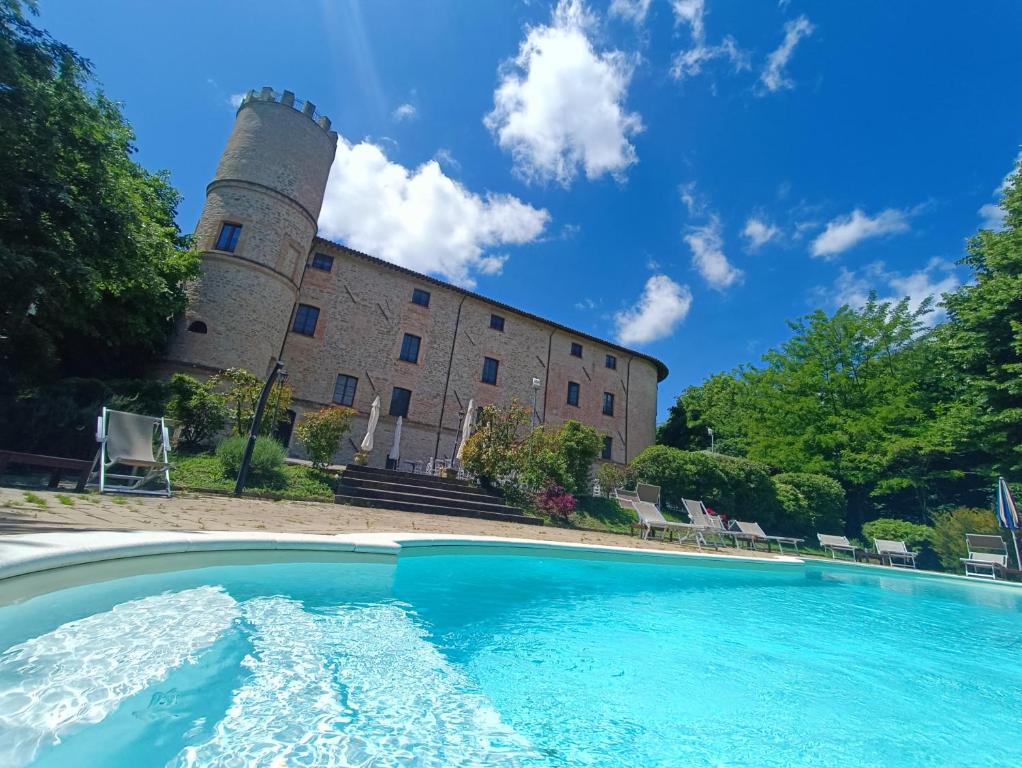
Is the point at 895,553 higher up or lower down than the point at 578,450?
lower down

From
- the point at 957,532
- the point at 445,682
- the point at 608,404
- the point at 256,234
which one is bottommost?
the point at 445,682

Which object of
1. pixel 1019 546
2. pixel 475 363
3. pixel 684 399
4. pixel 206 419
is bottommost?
pixel 1019 546

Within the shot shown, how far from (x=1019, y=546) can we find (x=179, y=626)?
1858 cm

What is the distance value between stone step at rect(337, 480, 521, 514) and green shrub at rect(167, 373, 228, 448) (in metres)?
4.01

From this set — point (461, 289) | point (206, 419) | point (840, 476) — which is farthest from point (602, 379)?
point (206, 419)

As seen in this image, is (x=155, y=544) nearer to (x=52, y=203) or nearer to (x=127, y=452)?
(x=127, y=452)

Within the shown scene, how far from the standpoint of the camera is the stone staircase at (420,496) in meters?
10.1

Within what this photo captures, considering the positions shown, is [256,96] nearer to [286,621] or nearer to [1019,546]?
[286,621]

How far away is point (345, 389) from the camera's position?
18094 millimetres

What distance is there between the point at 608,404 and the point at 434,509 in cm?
1576

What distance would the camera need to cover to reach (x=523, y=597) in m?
4.57

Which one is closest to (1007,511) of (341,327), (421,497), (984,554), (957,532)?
(984,554)

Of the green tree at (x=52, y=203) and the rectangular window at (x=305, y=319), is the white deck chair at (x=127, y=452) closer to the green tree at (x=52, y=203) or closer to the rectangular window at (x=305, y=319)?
the green tree at (x=52, y=203)

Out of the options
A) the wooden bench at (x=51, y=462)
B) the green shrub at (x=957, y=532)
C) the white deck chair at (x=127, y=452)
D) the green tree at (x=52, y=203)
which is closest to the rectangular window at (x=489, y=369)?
the green tree at (x=52, y=203)
